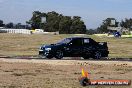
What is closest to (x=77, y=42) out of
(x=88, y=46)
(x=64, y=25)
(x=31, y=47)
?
(x=88, y=46)

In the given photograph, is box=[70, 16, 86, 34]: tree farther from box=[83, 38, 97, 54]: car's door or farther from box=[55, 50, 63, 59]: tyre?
box=[55, 50, 63, 59]: tyre

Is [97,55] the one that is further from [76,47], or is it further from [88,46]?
[76,47]

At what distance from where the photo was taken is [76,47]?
34.3 metres

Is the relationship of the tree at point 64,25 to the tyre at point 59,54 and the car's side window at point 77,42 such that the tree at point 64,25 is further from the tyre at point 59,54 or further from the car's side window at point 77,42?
the tyre at point 59,54

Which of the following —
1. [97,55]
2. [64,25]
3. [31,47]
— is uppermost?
[64,25]

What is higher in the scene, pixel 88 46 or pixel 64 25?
pixel 64 25

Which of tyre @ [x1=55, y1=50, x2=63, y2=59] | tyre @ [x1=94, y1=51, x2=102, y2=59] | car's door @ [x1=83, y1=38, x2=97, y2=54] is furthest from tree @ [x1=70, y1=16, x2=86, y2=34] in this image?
tyre @ [x1=55, y1=50, x2=63, y2=59]

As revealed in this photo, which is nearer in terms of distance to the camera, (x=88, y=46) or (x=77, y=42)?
(x=77, y=42)

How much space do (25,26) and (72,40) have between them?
16007 cm

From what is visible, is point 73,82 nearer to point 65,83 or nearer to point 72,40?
point 65,83

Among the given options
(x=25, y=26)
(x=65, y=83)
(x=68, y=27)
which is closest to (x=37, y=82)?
(x=65, y=83)

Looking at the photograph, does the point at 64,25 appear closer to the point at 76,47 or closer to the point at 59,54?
the point at 76,47

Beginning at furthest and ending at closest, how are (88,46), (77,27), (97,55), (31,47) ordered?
(77,27) → (31,47) → (97,55) → (88,46)

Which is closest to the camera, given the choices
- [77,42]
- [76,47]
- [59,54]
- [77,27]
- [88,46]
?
[59,54]
